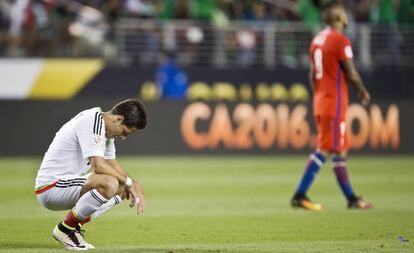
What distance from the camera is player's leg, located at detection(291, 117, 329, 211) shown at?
12.7 meters

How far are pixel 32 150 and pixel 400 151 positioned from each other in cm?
810

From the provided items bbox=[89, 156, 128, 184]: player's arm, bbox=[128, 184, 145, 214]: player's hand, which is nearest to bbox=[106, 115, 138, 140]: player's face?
bbox=[89, 156, 128, 184]: player's arm

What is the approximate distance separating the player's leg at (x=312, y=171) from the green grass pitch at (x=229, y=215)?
217mm

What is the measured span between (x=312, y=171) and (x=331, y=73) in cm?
125

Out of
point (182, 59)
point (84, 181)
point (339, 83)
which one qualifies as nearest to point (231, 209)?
point (339, 83)

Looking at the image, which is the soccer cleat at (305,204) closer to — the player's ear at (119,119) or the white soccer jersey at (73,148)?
the white soccer jersey at (73,148)

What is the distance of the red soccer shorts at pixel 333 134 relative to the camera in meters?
12.7

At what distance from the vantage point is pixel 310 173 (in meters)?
12.7

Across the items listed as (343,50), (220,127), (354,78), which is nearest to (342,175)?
(354,78)

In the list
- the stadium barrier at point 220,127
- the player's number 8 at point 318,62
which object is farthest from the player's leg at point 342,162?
the stadium barrier at point 220,127

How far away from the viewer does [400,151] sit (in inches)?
900

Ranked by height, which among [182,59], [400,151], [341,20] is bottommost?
[400,151]

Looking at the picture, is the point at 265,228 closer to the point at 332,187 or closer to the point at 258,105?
the point at 332,187

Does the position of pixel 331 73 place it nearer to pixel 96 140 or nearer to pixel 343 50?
pixel 343 50
